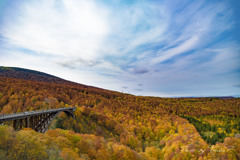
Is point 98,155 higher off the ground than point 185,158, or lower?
higher

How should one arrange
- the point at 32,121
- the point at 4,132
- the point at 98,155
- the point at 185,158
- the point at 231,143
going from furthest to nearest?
the point at 231,143 < the point at 185,158 < the point at 98,155 < the point at 32,121 < the point at 4,132

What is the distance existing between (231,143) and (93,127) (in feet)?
321

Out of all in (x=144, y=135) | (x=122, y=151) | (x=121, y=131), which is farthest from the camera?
(x=144, y=135)

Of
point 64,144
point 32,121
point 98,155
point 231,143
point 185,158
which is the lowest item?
point 185,158

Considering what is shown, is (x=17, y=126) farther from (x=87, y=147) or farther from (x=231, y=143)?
(x=231, y=143)

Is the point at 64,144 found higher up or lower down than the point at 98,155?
higher up

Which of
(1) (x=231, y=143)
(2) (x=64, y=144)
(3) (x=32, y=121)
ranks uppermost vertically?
(3) (x=32, y=121)

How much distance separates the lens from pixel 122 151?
194ft

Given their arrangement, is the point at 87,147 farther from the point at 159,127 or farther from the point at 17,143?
the point at 159,127

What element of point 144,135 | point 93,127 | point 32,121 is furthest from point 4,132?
point 144,135

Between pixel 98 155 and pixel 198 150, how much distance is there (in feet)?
268

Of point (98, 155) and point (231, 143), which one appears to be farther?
point (231, 143)

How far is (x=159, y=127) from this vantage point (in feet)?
453

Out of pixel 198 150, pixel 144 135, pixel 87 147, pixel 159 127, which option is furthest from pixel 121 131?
pixel 87 147
